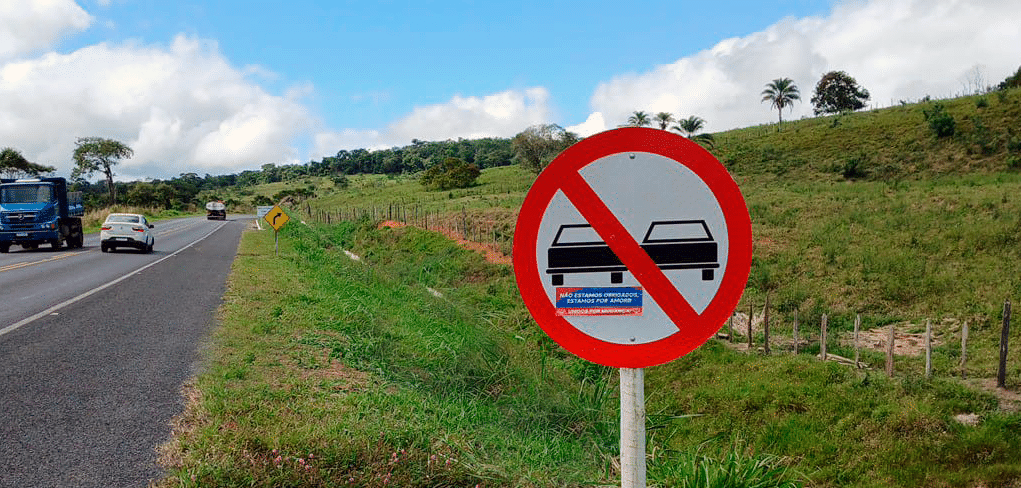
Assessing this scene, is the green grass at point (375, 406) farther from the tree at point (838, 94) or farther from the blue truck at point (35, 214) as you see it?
the tree at point (838, 94)

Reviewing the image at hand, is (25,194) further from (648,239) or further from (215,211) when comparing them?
(215,211)

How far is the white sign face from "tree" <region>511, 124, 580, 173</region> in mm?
53986

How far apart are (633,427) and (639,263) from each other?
2.02ft

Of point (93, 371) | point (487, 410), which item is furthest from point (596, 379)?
point (93, 371)

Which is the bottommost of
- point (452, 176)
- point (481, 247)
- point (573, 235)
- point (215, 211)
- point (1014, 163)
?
point (481, 247)

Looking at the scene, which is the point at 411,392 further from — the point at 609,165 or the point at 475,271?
the point at 475,271

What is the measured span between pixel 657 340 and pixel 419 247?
78.1ft

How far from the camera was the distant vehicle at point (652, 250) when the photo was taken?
238cm

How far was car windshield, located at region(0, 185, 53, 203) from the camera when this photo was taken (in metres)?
24.1

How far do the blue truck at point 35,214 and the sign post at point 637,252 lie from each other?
1073 inches

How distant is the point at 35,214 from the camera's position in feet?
78.5

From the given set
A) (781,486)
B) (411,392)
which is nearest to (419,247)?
(411,392)

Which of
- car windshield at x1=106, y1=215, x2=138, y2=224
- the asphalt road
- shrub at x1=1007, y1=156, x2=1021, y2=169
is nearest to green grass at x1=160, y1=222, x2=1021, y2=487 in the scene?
the asphalt road

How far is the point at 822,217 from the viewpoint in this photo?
2458 cm
